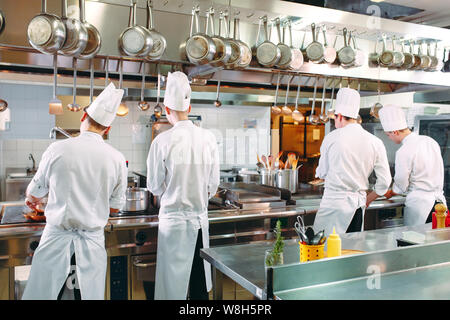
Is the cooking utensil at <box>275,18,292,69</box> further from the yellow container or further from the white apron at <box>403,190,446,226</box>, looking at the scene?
the yellow container

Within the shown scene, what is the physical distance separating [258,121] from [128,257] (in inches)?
137

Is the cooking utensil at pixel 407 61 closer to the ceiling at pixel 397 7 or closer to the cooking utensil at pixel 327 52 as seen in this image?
the ceiling at pixel 397 7

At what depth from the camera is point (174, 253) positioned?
238 centimetres

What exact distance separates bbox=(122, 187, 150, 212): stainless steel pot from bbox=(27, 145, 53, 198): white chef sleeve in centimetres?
59

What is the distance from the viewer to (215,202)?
3025mm

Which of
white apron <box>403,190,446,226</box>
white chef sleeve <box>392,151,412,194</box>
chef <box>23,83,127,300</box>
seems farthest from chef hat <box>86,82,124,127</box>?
white apron <box>403,190,446,226</box>

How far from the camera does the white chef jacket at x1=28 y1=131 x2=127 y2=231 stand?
1.98 m

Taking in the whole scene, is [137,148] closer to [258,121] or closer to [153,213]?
[258,121]

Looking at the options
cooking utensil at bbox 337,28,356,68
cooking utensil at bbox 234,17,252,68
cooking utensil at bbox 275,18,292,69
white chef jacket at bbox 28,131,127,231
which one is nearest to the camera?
white chef jacket at bbox 28,131,127,231

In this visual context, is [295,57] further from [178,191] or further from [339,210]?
[178,191]

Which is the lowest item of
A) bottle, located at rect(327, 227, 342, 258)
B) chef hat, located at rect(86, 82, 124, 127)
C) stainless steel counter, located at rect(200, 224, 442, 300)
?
stainless steel counter, located at rect(200, 224, 442, 300)

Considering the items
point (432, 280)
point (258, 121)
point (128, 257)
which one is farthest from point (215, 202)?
point (258, 121)

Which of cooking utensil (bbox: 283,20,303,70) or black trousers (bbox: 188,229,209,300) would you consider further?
cooking utensil (bbox: 283,20,303,70)

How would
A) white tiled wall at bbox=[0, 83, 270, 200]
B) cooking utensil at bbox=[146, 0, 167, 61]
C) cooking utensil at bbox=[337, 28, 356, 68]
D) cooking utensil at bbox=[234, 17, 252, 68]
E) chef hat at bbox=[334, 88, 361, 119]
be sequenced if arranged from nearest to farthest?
cooking utensil at bbox=[146, 0, 167, 61] < cooking utensil at bbox=[234, 17, 252, 68] < chef hat at bbox=[334, 88, 361, 119] < cooking utensil at bbox=[337, 28, 356, 68] < white tiled wall at bbox=[0, 83, 270, 200]
